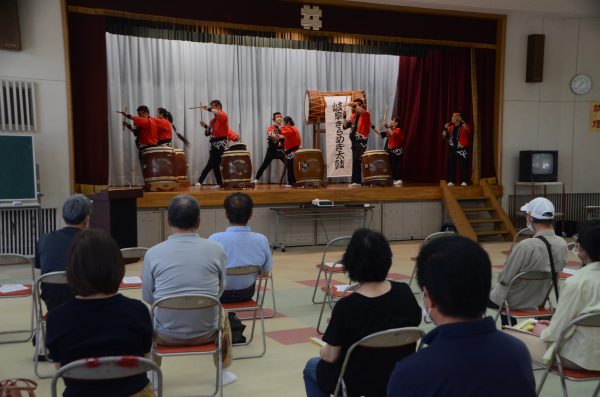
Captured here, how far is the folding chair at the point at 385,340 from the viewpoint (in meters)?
2.00

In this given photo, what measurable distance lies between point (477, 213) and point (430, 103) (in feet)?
9.25

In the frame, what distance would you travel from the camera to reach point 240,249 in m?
3.72

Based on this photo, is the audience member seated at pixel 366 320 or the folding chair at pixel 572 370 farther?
the folding chair at pixel 572 370

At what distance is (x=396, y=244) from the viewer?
916cm

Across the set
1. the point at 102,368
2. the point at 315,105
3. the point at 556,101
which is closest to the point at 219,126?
the point at 315,105

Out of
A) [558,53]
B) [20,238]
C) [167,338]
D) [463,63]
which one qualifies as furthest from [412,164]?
[167,338]

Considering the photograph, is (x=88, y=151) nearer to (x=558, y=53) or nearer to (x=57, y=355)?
(x=57, y=355)

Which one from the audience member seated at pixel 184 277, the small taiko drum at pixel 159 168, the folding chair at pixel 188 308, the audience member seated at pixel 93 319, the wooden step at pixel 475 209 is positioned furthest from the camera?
the wooden step at pixel 475 209

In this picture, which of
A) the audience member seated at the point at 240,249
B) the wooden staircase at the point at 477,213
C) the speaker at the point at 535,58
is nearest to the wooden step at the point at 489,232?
the wooden staircase at the point at 477,213

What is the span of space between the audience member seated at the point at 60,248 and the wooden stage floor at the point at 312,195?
4.45 metres

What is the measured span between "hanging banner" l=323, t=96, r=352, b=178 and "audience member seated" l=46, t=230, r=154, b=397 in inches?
351

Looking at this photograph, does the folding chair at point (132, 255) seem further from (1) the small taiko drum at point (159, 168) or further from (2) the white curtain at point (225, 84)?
(2) the white curtain at point (225, 84)

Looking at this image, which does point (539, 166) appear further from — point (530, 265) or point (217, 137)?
point (530, 265)

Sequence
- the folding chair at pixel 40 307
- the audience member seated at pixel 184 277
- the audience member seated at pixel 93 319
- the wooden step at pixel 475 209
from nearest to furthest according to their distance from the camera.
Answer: the audience member seated at pixel 93 319 < the audience member seated at pixel 184 277 < the folding chair at pixel 40 307 < the wooden step at pixel 475 209
